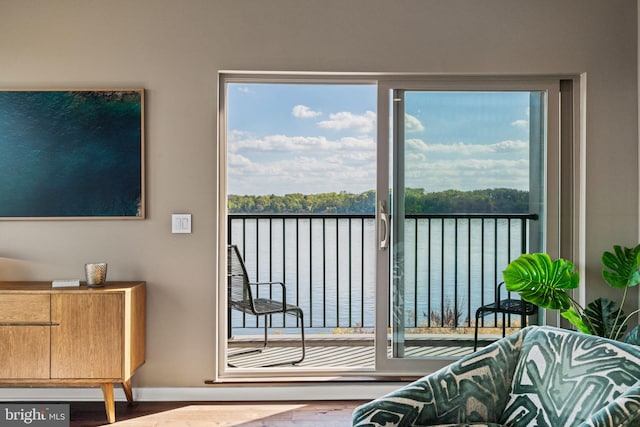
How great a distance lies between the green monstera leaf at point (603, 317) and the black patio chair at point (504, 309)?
375 mm

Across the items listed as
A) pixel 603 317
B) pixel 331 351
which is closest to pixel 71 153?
pixel 331 351

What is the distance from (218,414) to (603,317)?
219 centimetres

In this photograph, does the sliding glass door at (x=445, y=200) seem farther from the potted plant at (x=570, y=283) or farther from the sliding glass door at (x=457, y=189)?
the potted plant at (x=570, y=283)

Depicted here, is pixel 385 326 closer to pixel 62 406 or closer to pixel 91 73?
pixel 62 406

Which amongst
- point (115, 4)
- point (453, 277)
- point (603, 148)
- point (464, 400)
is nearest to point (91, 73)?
point (115, 4)

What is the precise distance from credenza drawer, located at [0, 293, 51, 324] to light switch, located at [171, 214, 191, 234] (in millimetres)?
774

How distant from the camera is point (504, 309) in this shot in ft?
11.5

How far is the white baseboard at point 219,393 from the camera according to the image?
3.38 metres

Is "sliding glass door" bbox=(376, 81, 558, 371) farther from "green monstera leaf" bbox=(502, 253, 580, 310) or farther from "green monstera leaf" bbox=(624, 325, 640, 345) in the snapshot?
"green monstera leaf" bbox=(624, 325, 640, 345)

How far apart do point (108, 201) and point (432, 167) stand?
1.93 m

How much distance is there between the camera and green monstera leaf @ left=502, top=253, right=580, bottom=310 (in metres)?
3.10

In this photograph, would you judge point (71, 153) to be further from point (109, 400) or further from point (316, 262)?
point (316, 262)

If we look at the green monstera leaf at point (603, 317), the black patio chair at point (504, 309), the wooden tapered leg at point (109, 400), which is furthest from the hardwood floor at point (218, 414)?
the green monstera leaf at point (603, 317)

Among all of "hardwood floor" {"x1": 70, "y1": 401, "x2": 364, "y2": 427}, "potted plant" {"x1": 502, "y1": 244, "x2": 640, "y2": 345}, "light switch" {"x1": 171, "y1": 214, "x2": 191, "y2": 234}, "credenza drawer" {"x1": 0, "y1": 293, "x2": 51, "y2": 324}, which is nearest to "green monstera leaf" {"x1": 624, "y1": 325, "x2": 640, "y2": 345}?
"potted plant" {"x1": 502, "y1": 244, "x2": 640, "y2": 345}
